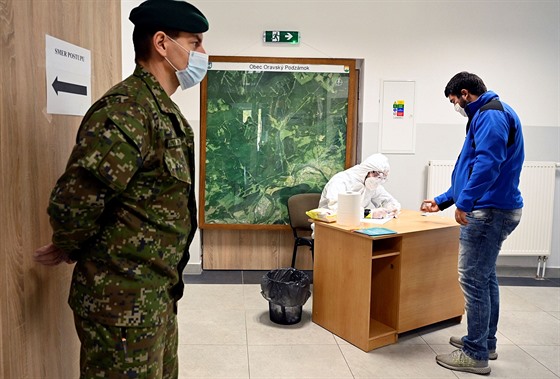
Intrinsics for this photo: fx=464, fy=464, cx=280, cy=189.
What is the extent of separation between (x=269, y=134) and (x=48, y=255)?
11.1 ft

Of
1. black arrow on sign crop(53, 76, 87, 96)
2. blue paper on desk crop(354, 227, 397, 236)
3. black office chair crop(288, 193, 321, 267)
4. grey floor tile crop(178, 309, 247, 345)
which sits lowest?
grey floor tile crop(178, 309, 247, 345)

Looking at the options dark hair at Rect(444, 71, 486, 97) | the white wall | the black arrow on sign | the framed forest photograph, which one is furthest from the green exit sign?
the black arrow on sign

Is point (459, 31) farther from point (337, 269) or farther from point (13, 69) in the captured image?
point (13, 69)

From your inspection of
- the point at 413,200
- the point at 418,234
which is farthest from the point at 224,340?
the point at 413,200

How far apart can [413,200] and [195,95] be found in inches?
92.9

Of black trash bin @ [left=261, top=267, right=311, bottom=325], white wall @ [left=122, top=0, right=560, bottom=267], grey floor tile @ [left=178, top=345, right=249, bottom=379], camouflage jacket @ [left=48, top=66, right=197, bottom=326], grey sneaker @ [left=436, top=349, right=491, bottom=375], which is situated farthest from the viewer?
white wall @ [left=122, top=0, right=560, bottom=267]

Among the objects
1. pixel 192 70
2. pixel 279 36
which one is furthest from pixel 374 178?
pixel 192 70

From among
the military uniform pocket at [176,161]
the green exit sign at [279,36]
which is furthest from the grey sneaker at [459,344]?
the green exit sign at [279,36]

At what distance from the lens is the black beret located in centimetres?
134

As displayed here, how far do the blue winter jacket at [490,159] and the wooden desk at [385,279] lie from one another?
537mm

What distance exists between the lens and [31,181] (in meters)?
1.31

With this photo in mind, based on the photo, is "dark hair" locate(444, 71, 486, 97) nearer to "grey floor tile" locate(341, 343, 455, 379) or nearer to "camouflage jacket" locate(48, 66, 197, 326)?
"grey floor tile" locate(341, 343, 455, 379)

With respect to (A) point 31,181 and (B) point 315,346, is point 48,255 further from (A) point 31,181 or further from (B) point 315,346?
(B) point 315,346

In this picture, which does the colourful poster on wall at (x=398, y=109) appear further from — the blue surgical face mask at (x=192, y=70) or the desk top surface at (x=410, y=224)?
the blue surgical face mask at (x=192, y=70)
